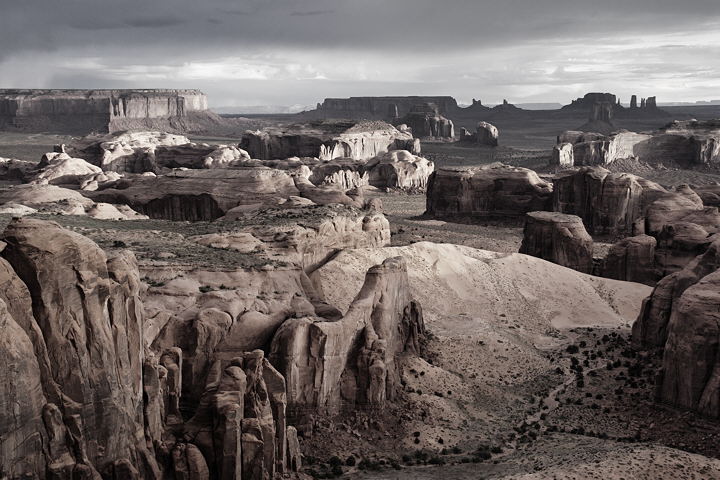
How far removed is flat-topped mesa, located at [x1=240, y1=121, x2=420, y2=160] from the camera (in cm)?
14138

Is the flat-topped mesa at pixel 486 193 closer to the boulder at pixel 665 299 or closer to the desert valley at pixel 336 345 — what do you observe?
the desert valley at pixel 336 345

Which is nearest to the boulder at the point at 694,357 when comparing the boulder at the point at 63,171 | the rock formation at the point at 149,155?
the boulder at the point at 63,171

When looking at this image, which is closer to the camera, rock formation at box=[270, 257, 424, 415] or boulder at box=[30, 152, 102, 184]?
rock formation at box=[270, 257, 424, 415]

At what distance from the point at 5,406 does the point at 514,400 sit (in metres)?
24.7

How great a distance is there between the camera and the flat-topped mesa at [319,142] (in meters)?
141

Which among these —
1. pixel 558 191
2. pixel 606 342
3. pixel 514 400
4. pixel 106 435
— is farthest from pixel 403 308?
pixel 558 191

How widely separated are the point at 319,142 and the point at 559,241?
269 ft

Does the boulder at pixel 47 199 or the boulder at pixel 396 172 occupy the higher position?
the boulder at pixel 47 199

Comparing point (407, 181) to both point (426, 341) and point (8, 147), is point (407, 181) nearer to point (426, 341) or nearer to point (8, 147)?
point (426, 341)

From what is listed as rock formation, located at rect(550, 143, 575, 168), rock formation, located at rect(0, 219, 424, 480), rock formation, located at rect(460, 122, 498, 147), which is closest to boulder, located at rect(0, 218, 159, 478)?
rock formation, located at rect(0, 219, 424, 480)

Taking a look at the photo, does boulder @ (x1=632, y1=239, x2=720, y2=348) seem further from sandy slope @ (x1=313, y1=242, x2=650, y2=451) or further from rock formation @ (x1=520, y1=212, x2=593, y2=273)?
rock formation @ (x1=520, y1=212, x2=593, y2=273)

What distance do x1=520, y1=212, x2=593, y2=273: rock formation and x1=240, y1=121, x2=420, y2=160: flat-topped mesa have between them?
6915 centimetres

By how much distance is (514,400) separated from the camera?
39344mm

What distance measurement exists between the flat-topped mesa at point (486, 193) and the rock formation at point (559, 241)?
793 inches
